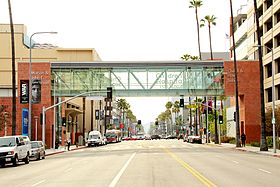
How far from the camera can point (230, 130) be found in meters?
93.4

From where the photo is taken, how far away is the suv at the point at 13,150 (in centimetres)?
3195

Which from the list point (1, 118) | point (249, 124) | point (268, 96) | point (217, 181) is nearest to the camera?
point (217, 181)

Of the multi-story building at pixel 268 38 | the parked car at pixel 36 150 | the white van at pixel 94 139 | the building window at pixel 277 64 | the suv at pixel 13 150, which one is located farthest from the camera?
the white van at pixel 94 139

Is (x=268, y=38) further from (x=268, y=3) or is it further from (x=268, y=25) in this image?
(x=268, y=3)

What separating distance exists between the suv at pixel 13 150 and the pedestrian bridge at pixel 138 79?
31.6 m

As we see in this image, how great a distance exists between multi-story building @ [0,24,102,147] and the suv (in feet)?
66.4

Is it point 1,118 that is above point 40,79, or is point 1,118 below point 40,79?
below

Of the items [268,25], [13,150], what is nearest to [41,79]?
→ [268,25]

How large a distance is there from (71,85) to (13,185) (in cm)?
4940

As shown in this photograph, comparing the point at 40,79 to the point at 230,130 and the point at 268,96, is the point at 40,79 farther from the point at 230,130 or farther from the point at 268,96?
the point at 230,130

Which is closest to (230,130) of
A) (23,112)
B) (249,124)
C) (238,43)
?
(238,43)

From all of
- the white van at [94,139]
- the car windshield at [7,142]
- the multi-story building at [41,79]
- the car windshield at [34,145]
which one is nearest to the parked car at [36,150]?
the car windshield at [34,145]

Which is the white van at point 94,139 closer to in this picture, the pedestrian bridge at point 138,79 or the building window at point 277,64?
the pedestrian bridge at point 138,79

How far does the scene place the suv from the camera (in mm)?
31953
